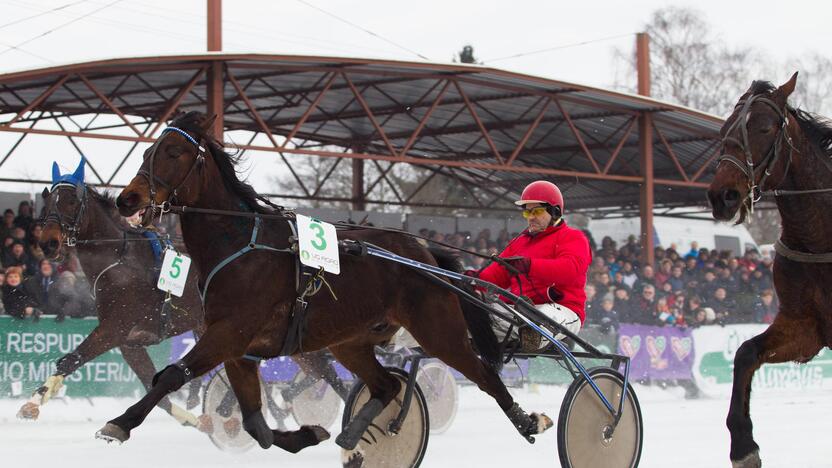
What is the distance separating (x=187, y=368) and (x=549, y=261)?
2.13m

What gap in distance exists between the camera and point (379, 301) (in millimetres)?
6062

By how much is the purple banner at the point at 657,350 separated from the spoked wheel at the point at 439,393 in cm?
477

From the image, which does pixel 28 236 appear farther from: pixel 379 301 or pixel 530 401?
pixel 379 301


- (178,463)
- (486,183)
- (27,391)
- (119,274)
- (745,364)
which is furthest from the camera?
(486,183)

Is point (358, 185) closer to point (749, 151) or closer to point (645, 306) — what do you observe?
point (645, 306)

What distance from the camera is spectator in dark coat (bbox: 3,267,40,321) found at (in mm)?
10414

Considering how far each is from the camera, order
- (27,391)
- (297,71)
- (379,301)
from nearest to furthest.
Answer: (379,301) < (27,391) < (297,71)

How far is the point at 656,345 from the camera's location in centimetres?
1418

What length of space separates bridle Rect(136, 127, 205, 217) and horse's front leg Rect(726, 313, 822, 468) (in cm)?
302

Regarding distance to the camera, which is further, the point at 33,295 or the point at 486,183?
the point at 486,183

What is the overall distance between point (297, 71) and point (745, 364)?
1044 centimetres

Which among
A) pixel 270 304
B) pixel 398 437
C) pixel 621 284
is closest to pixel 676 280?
pixel 621 284

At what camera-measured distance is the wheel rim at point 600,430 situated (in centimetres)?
595

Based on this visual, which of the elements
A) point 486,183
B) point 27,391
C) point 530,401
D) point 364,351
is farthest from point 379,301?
point 486,183
